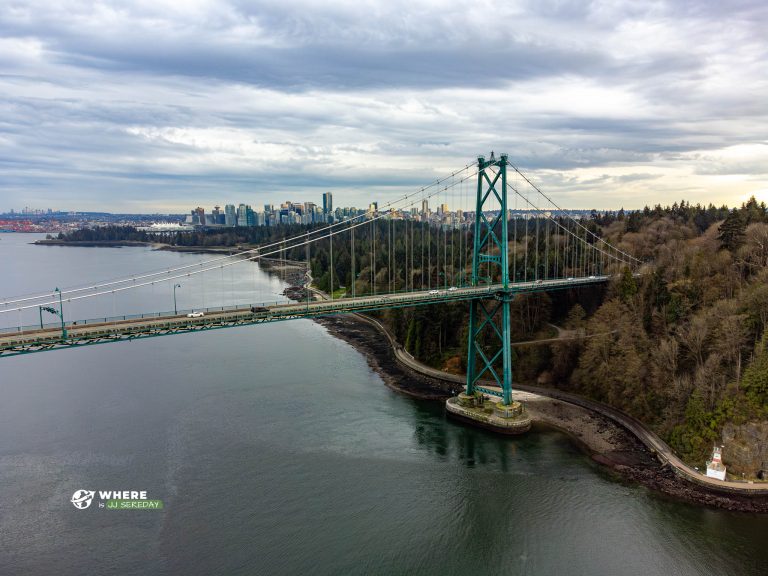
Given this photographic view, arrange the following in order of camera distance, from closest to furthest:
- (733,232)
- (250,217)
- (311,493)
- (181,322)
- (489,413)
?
(311,493), (181,322), (489,413), (733,232), (250,217)

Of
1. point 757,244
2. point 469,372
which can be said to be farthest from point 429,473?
point 757,244

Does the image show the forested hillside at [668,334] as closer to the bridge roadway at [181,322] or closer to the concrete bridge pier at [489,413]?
the bridge roadway at [181,322]

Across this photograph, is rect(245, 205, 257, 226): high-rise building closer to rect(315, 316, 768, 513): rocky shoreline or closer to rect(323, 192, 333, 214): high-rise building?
rect(323, 192, 333, 214): high-rise building

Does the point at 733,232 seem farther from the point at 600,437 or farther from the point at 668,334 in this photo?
the point at 600,437

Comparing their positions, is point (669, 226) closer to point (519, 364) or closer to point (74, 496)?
point (519, 364)

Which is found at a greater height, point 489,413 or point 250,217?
point 250,217

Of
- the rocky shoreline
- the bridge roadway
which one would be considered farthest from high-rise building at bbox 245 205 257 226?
the bridge roadway

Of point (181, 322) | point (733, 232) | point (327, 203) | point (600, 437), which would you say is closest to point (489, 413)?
point (600, 437)
